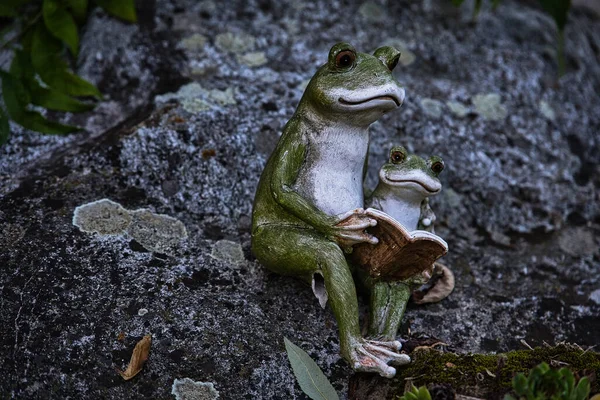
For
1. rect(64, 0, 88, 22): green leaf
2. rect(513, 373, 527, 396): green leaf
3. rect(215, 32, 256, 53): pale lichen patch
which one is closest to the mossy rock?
rect(513, 373, 527, 396): green leaf

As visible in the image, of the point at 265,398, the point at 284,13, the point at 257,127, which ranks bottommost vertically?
the point at 265,398

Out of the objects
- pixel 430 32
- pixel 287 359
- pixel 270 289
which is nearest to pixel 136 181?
pixel 270 289

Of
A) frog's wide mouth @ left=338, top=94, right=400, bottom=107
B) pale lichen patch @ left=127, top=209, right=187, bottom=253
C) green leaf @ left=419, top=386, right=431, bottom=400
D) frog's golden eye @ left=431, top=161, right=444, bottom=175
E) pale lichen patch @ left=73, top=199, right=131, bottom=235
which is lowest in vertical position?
pale lichen patch @ left=127, top=209, right=187, bottom=253

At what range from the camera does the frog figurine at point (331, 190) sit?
240 centimetres

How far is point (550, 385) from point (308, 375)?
72 cm

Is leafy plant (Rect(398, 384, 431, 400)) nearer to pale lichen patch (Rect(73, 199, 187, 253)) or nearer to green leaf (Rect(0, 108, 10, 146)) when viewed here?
pale lichen patch (Rect(73, 199, 187, 253))

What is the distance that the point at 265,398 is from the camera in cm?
230

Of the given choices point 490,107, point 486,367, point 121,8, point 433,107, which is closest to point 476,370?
point 486,367

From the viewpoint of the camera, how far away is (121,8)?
3.61 m

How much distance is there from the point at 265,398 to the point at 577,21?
133 inches

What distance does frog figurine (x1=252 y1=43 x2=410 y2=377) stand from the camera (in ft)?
7.86

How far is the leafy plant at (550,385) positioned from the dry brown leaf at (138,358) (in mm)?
1090

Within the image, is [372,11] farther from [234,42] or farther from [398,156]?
[398,156]

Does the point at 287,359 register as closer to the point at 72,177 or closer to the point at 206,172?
the point at 206,172
